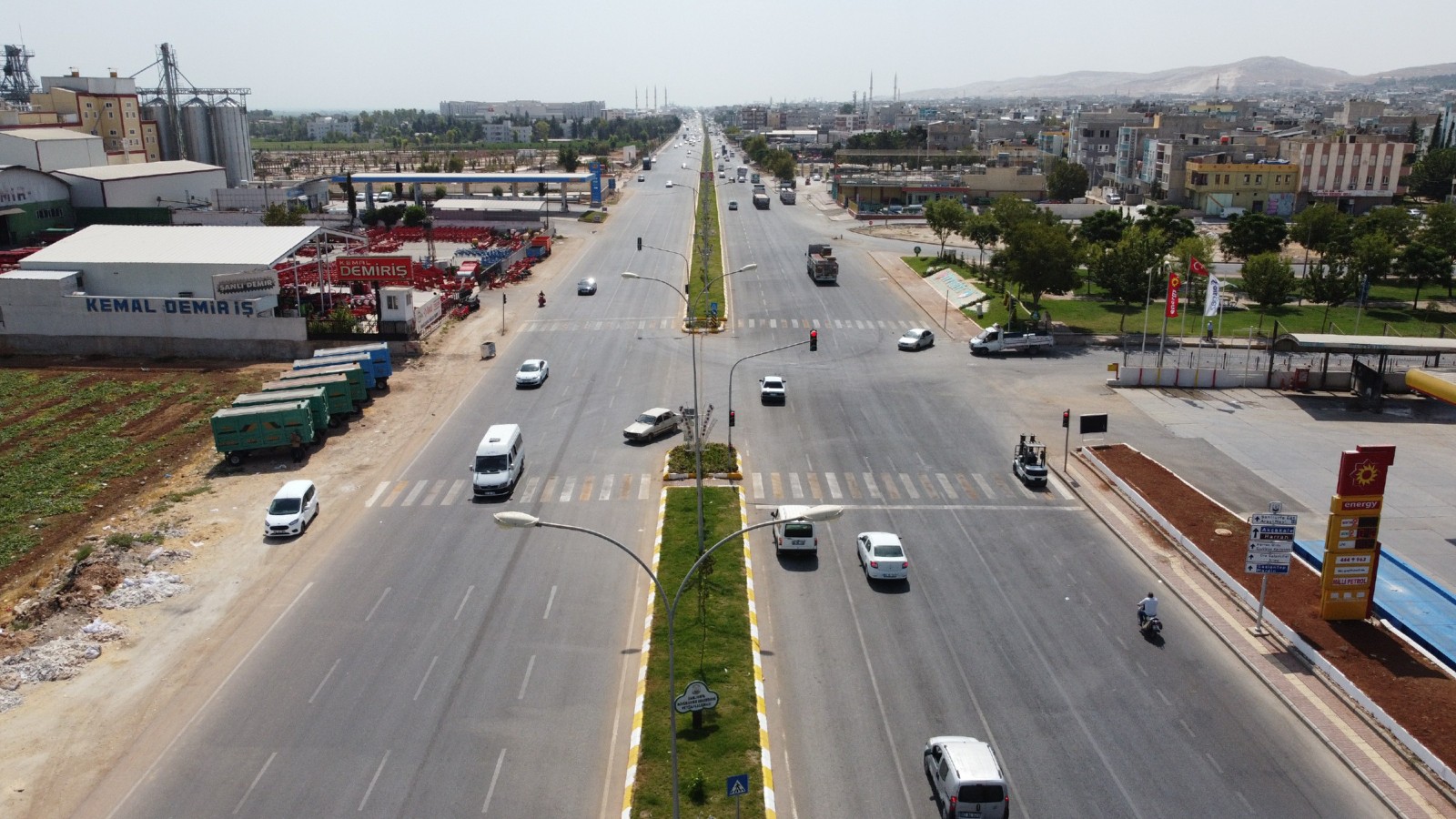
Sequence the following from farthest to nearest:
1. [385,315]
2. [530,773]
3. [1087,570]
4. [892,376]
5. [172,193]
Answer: [172,193] < [385,315] < [892,376] < [1087,570] < [530,773]

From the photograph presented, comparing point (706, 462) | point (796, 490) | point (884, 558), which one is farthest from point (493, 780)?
point (706, 462)

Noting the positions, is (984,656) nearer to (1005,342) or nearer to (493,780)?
(493,780)

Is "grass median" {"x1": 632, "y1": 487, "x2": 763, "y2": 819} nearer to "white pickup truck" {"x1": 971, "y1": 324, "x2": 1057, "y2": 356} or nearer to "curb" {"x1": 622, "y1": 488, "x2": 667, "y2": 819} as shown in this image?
"curb" {"x1": 622, "y1": 488, "x2": 667, "y2": 819}

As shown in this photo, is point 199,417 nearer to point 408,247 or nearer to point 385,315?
point 385,315

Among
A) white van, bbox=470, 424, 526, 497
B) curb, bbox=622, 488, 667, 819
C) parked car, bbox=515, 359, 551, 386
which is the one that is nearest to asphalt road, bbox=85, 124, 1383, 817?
curb, bbox=622, 488, 667, 819

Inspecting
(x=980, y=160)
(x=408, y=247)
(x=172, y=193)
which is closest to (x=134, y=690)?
(x=408, y=247)
